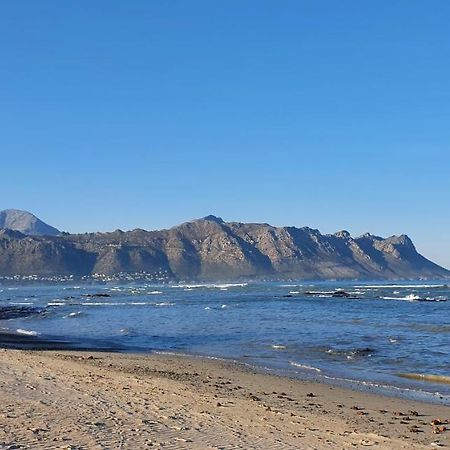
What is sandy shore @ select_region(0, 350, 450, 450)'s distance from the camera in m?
10.0

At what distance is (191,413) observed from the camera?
12438 mm

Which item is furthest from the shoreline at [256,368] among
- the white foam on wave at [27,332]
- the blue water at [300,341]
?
the white foam on wave at [27,332]

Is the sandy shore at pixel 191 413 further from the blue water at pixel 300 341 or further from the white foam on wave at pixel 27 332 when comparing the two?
the white foam on wave at pixel 27 332

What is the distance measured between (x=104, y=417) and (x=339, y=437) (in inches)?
171

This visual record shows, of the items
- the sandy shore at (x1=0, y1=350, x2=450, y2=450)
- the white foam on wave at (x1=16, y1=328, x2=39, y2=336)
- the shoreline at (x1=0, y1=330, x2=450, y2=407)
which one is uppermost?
the sandy shore at (x1=0, y1=350, x2=450, y2=450)

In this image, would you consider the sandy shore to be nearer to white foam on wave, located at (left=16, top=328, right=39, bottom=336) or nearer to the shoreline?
the shoreline

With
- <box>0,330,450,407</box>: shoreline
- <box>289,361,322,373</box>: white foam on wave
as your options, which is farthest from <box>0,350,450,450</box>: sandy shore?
<box>289,361,322,373</box>: white foam on wave

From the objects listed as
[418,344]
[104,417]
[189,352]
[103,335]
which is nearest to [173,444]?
[104,417]

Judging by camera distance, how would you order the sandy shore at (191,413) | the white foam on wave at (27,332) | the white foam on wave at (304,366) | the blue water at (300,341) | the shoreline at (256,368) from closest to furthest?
the sandy shore at (191,413)
the shoreline at (256,368)
the blue water at (300,341)
the white foam on wave at (304,366)
the white foam on wave at (27,332)

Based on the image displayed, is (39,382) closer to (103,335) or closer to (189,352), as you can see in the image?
(189,352)

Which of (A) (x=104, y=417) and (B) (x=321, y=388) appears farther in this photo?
(B) (x=321, y=388)

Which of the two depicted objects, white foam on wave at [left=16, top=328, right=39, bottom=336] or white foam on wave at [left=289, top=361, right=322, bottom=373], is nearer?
white foam on wave at [left=289, top=361, right=322, bottom=373]

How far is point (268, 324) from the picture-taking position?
41125mm

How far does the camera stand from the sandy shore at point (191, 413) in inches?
394
